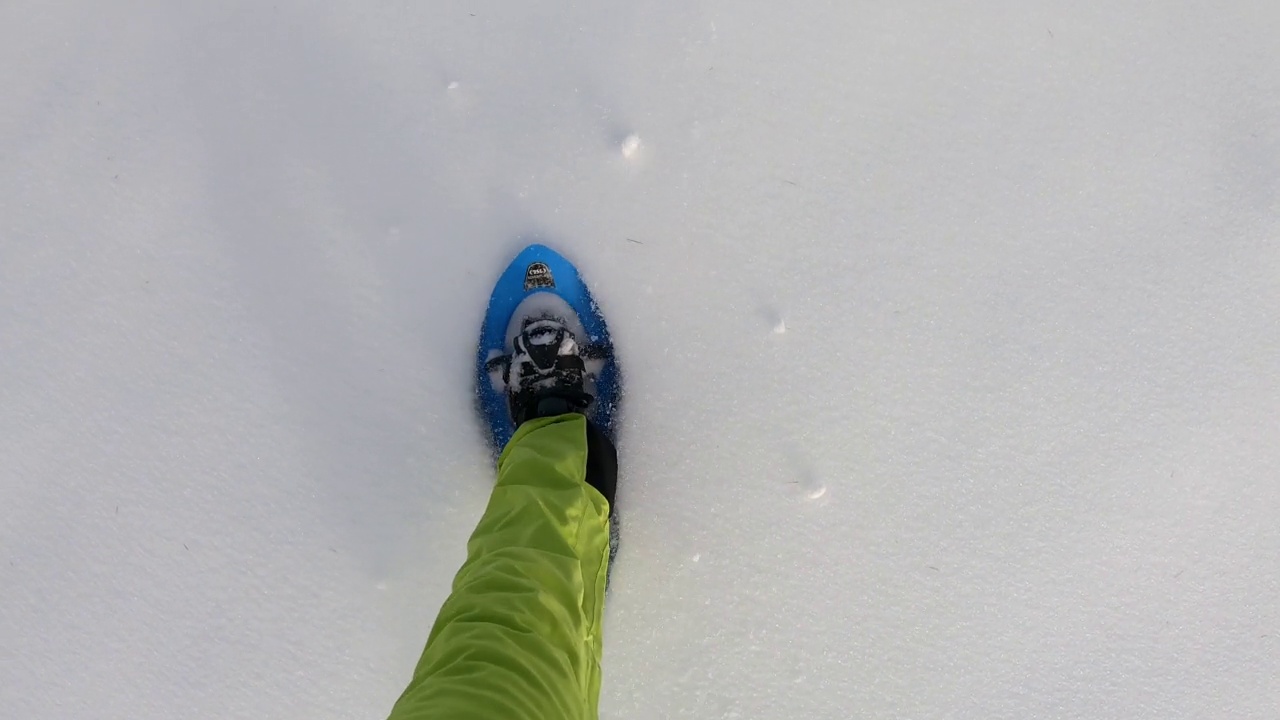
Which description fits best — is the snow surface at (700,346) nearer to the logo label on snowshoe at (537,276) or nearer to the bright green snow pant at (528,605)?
the logo label on snowshoe at (537,276)

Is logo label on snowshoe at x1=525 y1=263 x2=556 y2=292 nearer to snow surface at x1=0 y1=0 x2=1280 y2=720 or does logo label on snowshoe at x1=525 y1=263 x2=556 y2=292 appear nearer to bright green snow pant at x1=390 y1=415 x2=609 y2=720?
snow surface at x1=0 y1=0 x2=1280 y2=720

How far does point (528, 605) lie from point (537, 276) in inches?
19.0

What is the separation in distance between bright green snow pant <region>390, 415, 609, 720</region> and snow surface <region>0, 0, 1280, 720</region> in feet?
0.60

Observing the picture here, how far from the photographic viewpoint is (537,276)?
1031 millimetres

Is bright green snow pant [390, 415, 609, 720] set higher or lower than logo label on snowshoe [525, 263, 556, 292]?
lower

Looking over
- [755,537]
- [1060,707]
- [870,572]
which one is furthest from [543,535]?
[1060,707]

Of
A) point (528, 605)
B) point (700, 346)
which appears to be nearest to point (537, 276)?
point (700, 346)

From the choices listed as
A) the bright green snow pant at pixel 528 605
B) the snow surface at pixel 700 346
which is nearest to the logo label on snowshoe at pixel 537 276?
the snow surface at pixel 700 346

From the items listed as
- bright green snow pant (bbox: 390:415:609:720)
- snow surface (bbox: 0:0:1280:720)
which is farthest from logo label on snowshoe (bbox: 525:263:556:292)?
bright green snow pant (bbox: 390:415:609:720)

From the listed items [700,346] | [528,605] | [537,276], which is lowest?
[528,605]

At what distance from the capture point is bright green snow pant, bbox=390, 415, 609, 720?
25.3 inches

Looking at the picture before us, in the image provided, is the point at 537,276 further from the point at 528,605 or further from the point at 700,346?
the point at 528,605

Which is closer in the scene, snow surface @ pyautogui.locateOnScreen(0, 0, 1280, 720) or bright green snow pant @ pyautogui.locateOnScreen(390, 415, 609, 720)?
bright green snow pant @ pyautogui.locateOnScreen(390, 415, 609, 720)

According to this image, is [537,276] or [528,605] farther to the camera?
[537,276]
